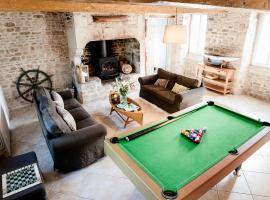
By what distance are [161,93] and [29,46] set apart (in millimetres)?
4099

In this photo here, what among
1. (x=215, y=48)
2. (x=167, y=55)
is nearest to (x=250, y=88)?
(x=215, y=48)

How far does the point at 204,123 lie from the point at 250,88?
4.39 meters

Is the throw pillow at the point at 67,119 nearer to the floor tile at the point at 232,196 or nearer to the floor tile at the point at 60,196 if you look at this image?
the floor tile at the point at 60,196

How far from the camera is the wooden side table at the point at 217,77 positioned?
21.3 feet

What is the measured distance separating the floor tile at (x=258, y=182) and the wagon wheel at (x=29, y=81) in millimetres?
5838

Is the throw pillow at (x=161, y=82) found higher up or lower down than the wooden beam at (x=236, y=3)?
lower down

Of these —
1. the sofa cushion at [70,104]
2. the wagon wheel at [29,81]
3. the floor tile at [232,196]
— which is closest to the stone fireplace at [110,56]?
the wagon wheel at [29,81]

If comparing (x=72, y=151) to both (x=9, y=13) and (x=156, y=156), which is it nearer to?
(x=156, y=156)

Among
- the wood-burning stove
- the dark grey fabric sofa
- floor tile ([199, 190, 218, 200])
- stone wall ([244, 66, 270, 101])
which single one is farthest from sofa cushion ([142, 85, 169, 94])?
floor tile ([199, 190, 218, 200])

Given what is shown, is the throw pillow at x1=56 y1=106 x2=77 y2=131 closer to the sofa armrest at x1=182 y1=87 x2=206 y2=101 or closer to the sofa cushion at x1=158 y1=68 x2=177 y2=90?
the sofa armrest at x1=182 y1=87 x2=206 y2=101

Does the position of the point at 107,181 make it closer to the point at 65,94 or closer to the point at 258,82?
the point at 65,94

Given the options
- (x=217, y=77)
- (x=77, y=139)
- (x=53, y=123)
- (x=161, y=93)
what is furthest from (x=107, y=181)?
(x=217, y=77)

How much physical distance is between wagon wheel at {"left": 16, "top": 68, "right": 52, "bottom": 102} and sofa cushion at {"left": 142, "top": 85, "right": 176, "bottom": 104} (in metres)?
3.16

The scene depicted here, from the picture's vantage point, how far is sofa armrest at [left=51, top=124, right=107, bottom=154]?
3.21 m
